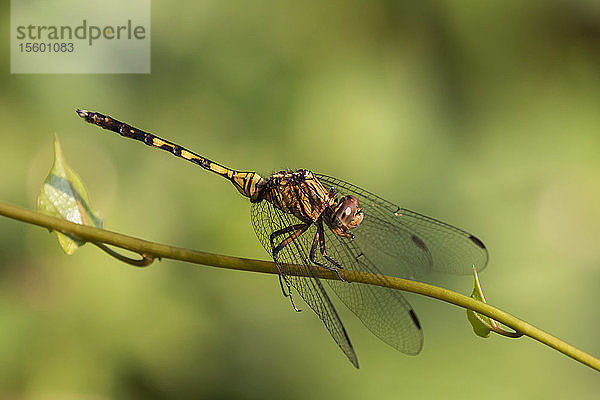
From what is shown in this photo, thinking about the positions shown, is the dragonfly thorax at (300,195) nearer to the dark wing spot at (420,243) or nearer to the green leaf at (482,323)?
the dark wing spot at (420,243)

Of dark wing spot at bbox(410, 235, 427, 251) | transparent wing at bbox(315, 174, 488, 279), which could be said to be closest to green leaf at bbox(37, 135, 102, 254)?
transparent wing at bbox(315, 174, 488, 279)

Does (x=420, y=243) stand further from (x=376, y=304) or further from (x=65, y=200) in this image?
(x=65, y=200)

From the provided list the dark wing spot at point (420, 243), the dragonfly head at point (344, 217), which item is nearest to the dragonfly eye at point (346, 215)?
the dragonfly head at point (344, 217)

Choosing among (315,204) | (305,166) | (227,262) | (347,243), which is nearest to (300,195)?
(315,204)

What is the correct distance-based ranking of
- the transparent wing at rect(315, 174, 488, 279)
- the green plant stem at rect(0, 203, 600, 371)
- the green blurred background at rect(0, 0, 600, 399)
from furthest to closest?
the green blurred background at rect(0, 0, 600, 399) → the transparent wing at rect(315, 174, 488, 279) → the green plant stem at rect(0, 203, 600, 371)

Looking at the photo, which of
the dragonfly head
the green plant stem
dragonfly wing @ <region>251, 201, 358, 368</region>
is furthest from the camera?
the dragonfly head

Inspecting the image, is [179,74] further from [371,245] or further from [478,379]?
[478,379]

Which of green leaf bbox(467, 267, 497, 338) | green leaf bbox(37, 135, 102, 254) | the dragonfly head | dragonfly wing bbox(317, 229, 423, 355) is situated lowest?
dragonfly wing bbox(317, 229, 423, 355)

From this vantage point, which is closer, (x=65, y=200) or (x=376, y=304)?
(x=65, y=200)

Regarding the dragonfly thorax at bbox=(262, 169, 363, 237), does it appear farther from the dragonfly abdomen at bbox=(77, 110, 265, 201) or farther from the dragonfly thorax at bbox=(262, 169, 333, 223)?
the dragonfly abdomen at bbox=(77, 110, 265, 201)
